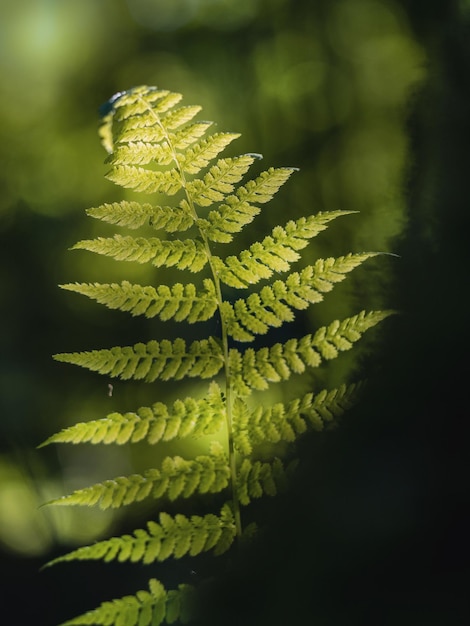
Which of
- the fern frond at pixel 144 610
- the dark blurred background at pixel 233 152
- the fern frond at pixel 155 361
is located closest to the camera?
the fern frond at pixel 144 610

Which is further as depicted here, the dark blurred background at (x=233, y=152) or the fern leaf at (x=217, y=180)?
the dark blurred background at (x=233, y=152)

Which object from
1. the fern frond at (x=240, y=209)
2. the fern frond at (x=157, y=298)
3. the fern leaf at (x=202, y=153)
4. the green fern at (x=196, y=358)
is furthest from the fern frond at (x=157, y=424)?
the fern leaf at (x=202, y=153)

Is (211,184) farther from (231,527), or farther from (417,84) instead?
(417,84)

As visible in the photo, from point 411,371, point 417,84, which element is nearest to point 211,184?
point 411,371

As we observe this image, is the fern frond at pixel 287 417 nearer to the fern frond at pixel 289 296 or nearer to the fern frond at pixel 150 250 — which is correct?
the fern frond at pixel 289 296

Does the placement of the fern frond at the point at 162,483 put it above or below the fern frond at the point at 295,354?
below
